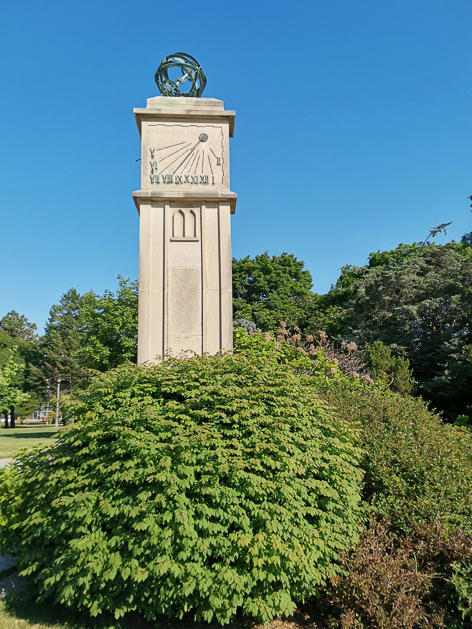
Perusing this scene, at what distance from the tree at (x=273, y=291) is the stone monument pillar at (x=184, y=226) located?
25.8m

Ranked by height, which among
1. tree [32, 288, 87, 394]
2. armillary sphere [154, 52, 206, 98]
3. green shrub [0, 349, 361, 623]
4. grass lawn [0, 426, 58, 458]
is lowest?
grass lawn [0, 426, 58, 458]

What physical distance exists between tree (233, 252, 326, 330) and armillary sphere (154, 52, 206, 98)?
2554 cm

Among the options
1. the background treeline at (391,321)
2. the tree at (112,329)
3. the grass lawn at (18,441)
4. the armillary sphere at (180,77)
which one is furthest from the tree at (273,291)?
the armillary sphere at (180,77)

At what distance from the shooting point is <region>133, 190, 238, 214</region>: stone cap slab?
7.57 m

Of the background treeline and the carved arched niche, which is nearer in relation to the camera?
the carved arched niche

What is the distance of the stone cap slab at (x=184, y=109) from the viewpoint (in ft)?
25.5

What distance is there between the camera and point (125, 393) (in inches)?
175

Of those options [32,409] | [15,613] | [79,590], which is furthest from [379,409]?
[32,409]

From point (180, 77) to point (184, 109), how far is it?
1.00 meters

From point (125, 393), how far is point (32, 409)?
51.2 m

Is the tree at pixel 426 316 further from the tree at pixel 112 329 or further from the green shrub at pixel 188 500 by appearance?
the green shrub at pixel 188 500

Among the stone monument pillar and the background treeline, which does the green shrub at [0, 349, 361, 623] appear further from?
the background treeline

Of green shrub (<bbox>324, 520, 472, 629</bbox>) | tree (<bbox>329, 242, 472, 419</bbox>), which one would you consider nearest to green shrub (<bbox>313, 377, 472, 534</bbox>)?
green shrub (<bbox>324, 520, 472, 629</bbox>)

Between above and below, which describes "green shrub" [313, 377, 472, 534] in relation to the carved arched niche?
below
